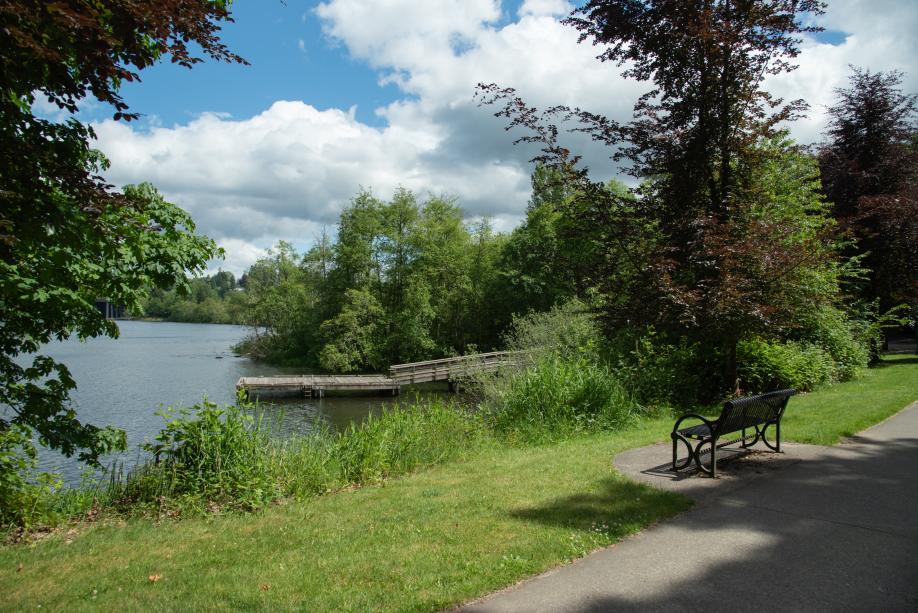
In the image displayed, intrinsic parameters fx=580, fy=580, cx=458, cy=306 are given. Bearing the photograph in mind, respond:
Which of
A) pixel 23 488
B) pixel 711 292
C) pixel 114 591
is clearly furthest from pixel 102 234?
pixel 711 292

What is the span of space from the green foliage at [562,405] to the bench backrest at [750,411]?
10.9 ft

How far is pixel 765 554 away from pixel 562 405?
6.40 meters

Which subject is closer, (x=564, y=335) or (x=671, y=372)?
(x=671, y=372)

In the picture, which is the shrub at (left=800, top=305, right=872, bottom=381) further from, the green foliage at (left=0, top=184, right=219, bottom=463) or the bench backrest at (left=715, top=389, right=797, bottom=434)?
the green foliage at (left=0, top=184, right=219, bottom=463)

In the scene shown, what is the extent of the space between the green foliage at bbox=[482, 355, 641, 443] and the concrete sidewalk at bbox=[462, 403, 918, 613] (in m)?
3.79

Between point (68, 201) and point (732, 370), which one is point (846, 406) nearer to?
point (732, 370)

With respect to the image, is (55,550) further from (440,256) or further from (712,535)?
Answer: (440,256)

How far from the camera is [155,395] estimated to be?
26438 mm

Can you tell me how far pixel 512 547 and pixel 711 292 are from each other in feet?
22.4

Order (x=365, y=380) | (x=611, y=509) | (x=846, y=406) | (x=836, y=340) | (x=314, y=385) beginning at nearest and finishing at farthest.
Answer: (x=611, y=509)
(x=846, y=406)
(x=836, y=340)
(x=314, y=385)
(x=365, y=380)

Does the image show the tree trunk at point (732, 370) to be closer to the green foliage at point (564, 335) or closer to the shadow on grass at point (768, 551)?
the green foliage at point (564, 335)

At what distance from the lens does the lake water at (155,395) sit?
17.4 meters

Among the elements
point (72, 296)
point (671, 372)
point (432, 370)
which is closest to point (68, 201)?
point (72, 296)

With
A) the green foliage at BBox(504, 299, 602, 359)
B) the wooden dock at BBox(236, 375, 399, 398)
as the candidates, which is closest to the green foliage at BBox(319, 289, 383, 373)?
the wooden dock at BBox(236, 375, 399, 398)
